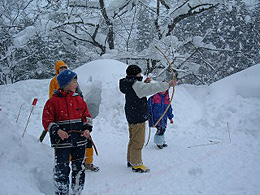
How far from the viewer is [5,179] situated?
2203 millimetres

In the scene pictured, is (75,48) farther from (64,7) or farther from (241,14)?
(241,14)

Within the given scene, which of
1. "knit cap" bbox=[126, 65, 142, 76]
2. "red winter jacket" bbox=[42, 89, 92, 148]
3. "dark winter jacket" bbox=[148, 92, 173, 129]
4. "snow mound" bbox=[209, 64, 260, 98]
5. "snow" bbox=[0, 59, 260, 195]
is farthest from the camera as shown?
"snow mound" bbox=[209, 64, 260, 98]

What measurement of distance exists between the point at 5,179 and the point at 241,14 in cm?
2511

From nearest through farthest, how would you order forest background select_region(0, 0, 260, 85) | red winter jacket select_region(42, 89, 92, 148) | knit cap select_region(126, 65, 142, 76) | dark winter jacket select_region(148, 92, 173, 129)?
red winter jacket select_region(42, 89, 92, 148) < knit cap select_region(126, 65, 142, 76) < dark winter jacket select_region(148, 92, 173, 129) < forest background select_region(0, 0, 260, 85)

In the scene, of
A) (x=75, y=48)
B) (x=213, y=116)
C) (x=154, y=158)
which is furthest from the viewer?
(x=75, y=48)

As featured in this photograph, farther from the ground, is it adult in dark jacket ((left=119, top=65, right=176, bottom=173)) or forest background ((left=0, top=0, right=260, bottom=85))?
forest background ((left=0, top=0, right=260, bottom=85))

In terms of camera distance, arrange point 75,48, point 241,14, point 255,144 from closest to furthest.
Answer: point 255,144 → point 75,48 → point 241,14

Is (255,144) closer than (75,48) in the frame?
Yes

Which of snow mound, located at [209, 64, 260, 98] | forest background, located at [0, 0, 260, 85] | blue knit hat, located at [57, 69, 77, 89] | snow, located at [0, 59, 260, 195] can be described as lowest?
snow, located at [0, 59, 260, 195]

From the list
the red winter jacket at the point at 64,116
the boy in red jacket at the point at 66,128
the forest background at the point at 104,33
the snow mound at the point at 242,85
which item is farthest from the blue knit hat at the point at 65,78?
the forest background at the point at 104,33

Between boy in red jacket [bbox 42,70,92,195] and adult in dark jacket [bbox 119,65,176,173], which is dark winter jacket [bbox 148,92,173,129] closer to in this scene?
adult in dark jacket [bbox 119,65,176,173]

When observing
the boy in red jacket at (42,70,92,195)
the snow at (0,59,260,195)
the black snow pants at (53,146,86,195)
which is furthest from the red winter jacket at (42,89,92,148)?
the snow at (0,59,260,195)

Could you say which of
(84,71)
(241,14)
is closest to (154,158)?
(84,71)

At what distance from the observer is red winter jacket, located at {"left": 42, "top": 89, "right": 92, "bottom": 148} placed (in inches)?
99.1
